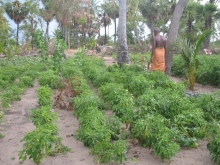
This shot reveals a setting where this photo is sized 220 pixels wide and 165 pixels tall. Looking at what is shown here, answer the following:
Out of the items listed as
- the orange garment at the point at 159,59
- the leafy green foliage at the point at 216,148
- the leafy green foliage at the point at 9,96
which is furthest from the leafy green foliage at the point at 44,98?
the orange garment at the point at 159,59

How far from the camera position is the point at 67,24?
3177 centimetres

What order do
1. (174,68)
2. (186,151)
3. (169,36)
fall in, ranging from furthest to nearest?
(174,68), (169,36), (186,151)

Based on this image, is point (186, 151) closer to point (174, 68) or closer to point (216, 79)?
point (216, 79)

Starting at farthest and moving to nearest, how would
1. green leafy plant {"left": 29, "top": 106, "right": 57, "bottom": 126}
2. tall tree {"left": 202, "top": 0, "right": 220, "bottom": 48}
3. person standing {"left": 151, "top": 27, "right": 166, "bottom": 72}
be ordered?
tall tree {"left": 202, "top": 0, "right": 220, "bottom": 48}
person standing {"left": 151, "top": 27, "right": 166, "bottom": 72}
green leafy plant {"left": 29, "top": 106, "right": 57, "bottom": 126}

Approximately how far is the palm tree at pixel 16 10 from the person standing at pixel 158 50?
2996 centimetres

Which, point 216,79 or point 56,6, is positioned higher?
point 56,6

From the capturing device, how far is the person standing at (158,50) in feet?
28.3

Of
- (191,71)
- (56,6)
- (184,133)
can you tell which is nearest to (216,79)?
(191,71)

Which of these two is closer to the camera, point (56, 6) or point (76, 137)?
point (76, 137)

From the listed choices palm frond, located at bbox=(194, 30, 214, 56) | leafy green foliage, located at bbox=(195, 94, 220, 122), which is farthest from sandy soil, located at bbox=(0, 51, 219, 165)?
palm frond, located at bbox=(194, 30, 214, 56)

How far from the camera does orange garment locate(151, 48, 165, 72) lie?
28.7 feet

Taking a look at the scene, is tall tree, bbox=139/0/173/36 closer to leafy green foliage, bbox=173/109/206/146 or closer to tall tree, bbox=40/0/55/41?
tall tree, bbox=40/0/55/41

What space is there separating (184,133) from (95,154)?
1.34 meters

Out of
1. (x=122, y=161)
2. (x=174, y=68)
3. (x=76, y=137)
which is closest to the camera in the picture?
(x=122, y=161)
